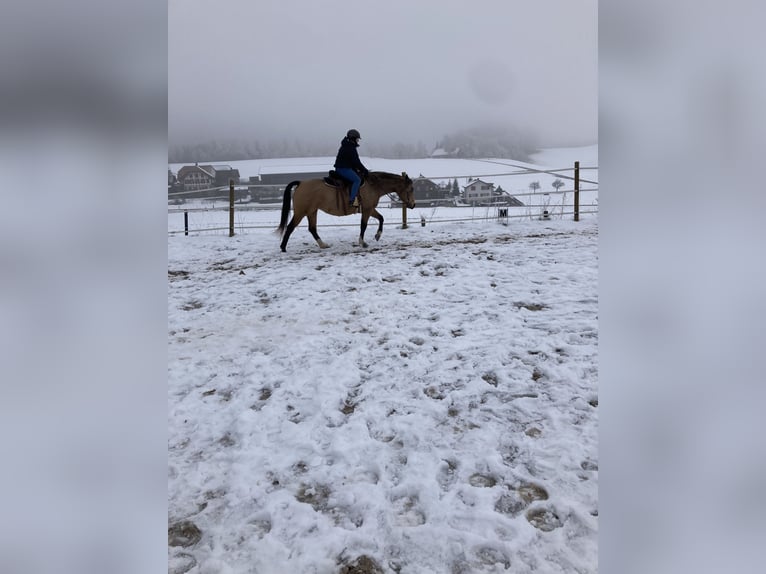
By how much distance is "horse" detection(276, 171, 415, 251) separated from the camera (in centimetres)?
714

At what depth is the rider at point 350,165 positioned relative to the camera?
704 centimetres

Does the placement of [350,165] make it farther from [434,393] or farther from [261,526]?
[261,526]

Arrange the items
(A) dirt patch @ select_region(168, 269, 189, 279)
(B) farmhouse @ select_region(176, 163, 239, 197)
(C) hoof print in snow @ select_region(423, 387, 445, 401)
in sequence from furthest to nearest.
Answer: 1. (B) farmhouse @ select_region(176, 163, 239, 197)
2. (A) dirt patch @ select_region(168, 269, 189, 279)
3. (C) hoof print in snow @ select_region(423, 387, 445, 401)

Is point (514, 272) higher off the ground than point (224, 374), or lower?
higher

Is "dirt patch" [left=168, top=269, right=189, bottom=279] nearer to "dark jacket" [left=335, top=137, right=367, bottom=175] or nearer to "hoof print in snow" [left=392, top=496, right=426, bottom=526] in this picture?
"dark jacket" [left=335, top=137, right=367, bottom=175]

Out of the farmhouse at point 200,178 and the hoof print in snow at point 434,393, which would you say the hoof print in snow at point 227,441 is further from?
the farmhouse at point 200,178

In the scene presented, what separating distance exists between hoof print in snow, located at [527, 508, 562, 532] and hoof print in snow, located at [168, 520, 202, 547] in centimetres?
126

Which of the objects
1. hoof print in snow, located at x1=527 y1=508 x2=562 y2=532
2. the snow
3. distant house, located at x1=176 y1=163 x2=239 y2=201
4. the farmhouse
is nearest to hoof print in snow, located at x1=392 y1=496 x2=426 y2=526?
the snow

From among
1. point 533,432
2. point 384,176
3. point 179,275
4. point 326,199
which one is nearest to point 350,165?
point 326,199

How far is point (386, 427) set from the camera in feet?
7.74
